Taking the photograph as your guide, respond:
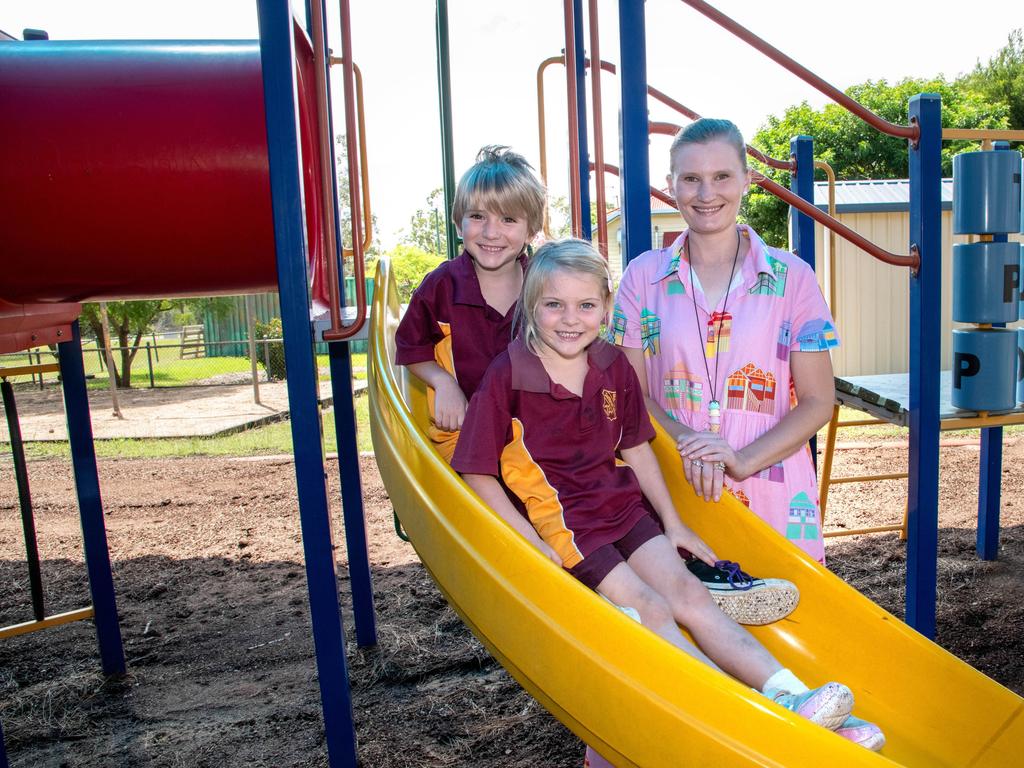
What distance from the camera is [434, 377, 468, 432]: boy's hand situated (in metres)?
2.18

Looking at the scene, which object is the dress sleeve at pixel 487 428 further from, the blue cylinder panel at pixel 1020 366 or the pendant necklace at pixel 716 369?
the blue cylinder panel at pixel 1020 366

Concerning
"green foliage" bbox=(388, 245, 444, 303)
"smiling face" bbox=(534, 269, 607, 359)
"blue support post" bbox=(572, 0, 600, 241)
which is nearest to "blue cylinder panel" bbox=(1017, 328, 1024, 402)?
"blue support post" bbox=(572, 0, 600, 241)

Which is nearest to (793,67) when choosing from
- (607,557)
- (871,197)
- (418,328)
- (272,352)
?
(418,328)

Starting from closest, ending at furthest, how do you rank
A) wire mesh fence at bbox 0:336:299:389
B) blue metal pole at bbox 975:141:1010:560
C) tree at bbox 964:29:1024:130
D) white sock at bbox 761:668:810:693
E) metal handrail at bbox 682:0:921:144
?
white sock at bbox 761:668:810:693 < metal handrail at bbox 682:0:921:144 < blue metal pole at bbox 975:141:1010:560 < wire mesh fence at bbox 0:336:299:389 < tree at bbox 964:29:1024:130

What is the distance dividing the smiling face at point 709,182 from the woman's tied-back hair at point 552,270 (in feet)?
0.98

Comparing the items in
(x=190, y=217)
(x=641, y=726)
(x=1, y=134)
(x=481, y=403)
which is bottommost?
(x=641, y=726)

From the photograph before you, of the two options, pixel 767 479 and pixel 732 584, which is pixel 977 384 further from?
pixel 732 584

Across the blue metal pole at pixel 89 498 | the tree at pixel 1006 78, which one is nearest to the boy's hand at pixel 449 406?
the blue metal pole at pixel 89 498

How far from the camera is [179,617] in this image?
13.5ft

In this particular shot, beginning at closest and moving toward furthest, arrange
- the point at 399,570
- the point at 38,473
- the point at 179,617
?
the point at 179,617 < the point at 399,570 < the point at 38,473

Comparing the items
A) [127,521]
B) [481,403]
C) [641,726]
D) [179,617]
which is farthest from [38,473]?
[641,726]

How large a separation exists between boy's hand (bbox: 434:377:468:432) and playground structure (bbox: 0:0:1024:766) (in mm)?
106

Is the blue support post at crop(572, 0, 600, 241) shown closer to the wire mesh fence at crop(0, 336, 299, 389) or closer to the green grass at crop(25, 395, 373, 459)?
the green grass at crop(25, 395, 373, 459)

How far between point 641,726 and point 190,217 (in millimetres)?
1937
